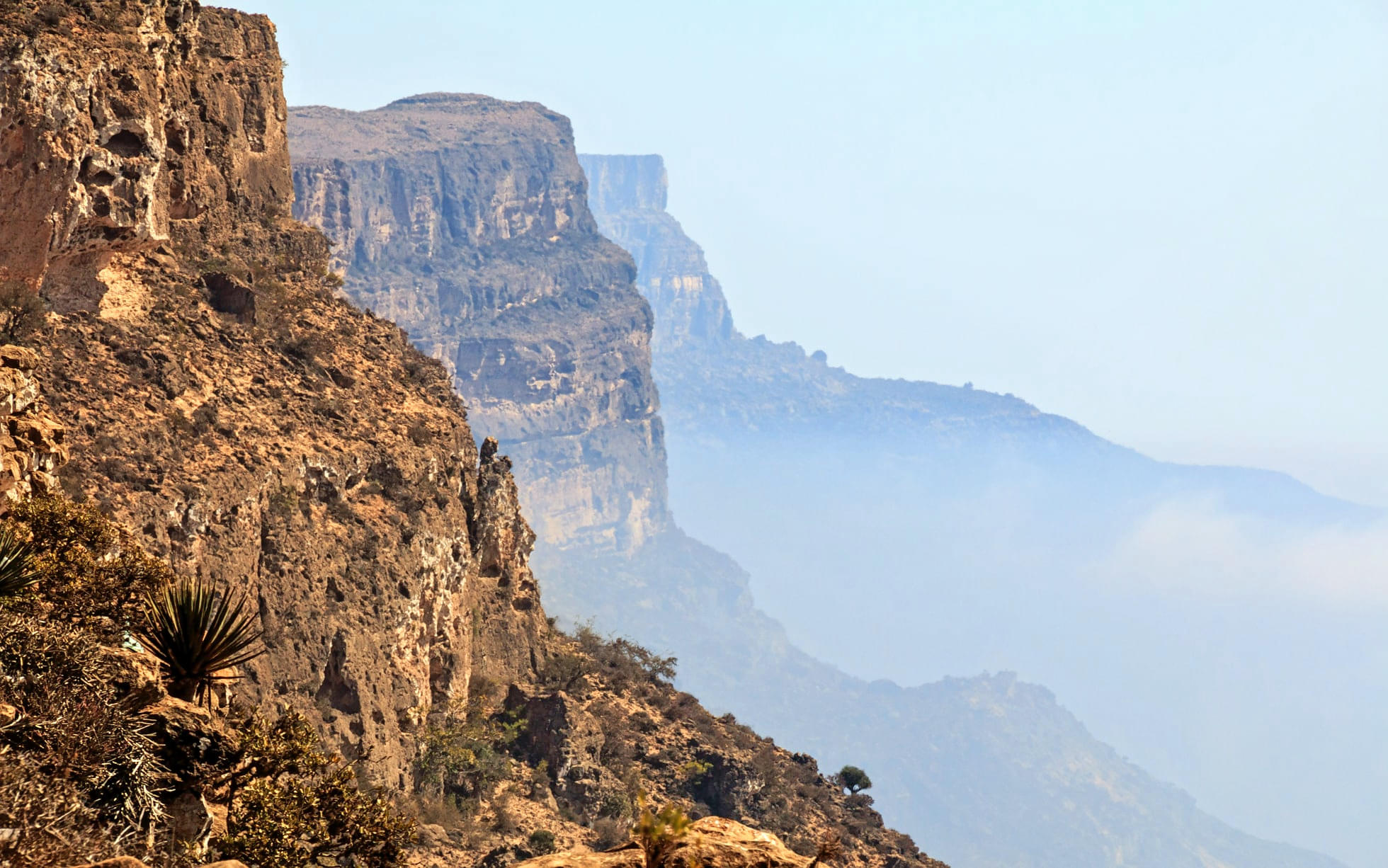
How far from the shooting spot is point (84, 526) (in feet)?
71.4

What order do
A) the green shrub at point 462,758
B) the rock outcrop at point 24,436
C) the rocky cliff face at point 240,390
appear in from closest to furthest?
the rock outcrop at point 24,436
the rocky cliff face at point 240,390
the green shrub at point 462,758

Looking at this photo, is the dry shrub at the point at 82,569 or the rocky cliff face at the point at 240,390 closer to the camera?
the dry shrub at the point at 82,569

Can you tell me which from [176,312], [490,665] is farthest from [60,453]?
[490,665]

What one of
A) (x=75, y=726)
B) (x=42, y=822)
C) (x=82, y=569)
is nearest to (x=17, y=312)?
(x=82, y=569)

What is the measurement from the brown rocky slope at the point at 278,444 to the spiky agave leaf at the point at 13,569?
19.1 ft

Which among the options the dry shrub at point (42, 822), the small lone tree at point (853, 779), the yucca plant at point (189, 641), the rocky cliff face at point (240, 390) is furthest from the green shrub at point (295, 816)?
the small lone tree at point (853, 779)

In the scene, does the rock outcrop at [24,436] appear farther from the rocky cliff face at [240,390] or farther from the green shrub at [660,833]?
the green shrub at [660,833]

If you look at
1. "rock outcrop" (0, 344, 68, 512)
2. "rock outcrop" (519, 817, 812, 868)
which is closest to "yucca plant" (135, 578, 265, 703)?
"rock outcrop" (0, 344, 68, 512)

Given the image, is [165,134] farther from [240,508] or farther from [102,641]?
[102,641]

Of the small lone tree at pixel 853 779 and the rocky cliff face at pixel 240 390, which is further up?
the rocky cliff face at pixel 240 390

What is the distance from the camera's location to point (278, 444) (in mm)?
34281

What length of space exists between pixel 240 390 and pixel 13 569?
18572 millimetres

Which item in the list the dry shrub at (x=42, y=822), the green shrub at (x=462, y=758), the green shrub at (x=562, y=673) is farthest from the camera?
the green shrub at (x=562, y=673)

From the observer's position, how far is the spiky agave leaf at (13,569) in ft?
56.5
